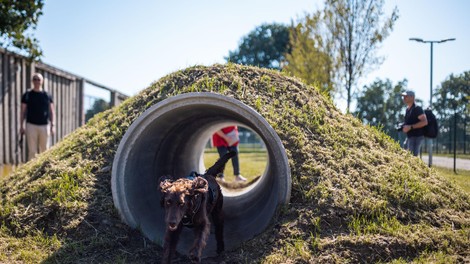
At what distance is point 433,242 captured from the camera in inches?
198

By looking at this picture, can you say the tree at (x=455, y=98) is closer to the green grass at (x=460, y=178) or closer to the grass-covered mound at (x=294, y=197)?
the green grass at (x=460, y=178)

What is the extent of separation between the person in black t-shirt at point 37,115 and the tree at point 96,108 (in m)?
6.47

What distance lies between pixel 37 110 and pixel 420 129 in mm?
8020

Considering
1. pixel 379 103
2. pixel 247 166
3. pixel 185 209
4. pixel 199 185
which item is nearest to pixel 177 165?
pixel 199 185

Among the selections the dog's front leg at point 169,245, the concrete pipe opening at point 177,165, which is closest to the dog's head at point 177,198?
the dog's front leg at point 169,245

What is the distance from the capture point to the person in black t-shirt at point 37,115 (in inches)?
364

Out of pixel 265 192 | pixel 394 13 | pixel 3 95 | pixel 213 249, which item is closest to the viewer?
pixel 213 249

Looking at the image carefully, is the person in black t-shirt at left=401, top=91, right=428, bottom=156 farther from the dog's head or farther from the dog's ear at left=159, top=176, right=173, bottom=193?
the dog's ear at left=159, top=176, right=173, bottom=193

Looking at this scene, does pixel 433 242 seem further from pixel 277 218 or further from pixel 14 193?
pixel 14 193

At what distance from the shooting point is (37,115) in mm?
A: 9328

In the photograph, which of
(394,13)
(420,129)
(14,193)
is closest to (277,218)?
(14,193)

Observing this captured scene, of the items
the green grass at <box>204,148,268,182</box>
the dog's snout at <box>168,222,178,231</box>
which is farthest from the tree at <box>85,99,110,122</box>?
the dog's snout at <box>168,222,178,231</box>

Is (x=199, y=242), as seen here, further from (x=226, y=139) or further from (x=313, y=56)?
(x=313, y=56)

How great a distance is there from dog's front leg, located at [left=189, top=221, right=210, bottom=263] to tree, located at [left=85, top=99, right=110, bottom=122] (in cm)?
1211
